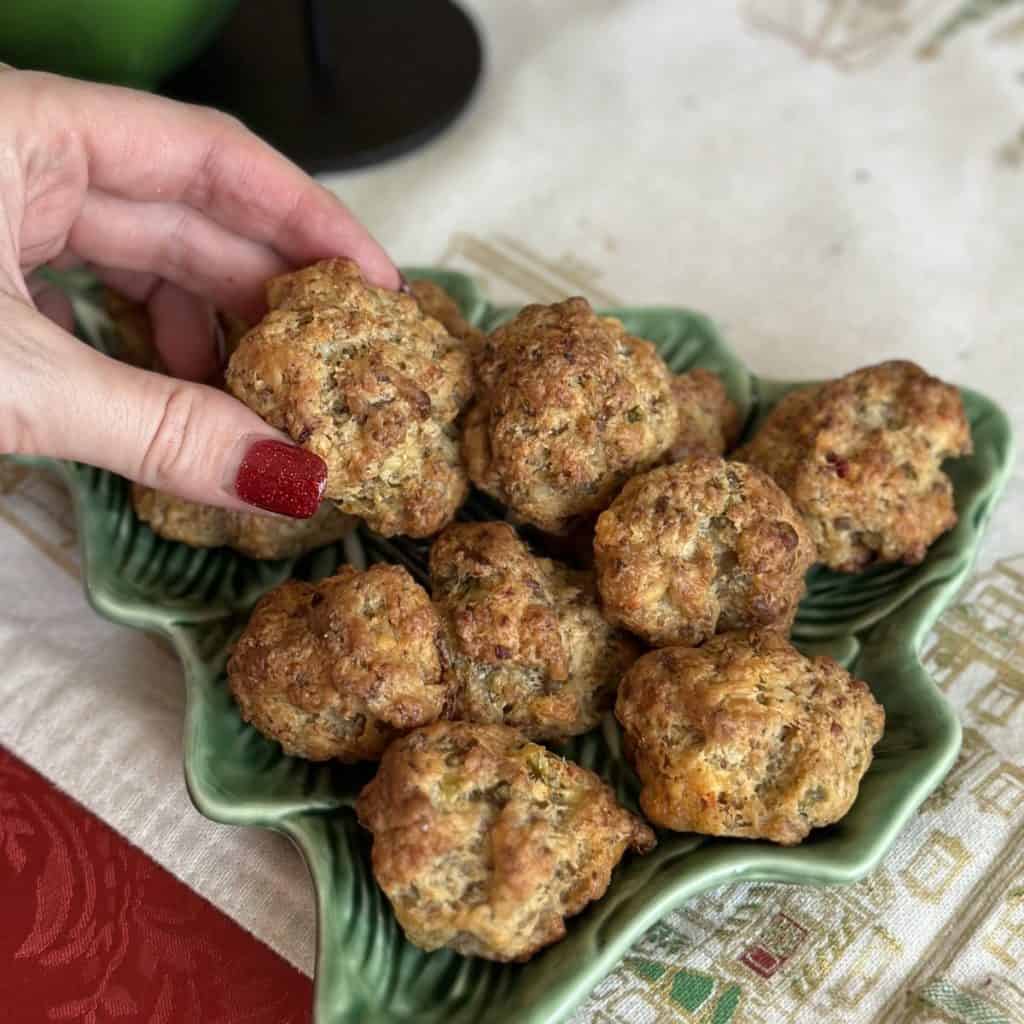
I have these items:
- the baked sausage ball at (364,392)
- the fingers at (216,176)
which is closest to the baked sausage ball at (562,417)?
the baked sausage ball at (364,392)

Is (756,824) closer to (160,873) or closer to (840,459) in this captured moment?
(840,459)

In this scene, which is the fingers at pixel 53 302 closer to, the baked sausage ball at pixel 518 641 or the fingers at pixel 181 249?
the fingers at pixel 181 249

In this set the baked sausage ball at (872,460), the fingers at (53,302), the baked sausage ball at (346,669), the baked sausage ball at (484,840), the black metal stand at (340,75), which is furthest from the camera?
the black metal stand at (340,75)

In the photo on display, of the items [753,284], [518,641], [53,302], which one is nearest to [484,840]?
[518,641]

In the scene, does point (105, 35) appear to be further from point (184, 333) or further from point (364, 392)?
point (364, 392)

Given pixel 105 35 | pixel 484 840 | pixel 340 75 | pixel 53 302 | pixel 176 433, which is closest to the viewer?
pixel 484 840

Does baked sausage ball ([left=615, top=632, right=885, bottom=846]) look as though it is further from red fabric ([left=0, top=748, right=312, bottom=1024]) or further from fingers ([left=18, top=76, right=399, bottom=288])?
fingers ([left=18, top=76, right=399, bottom=288])
